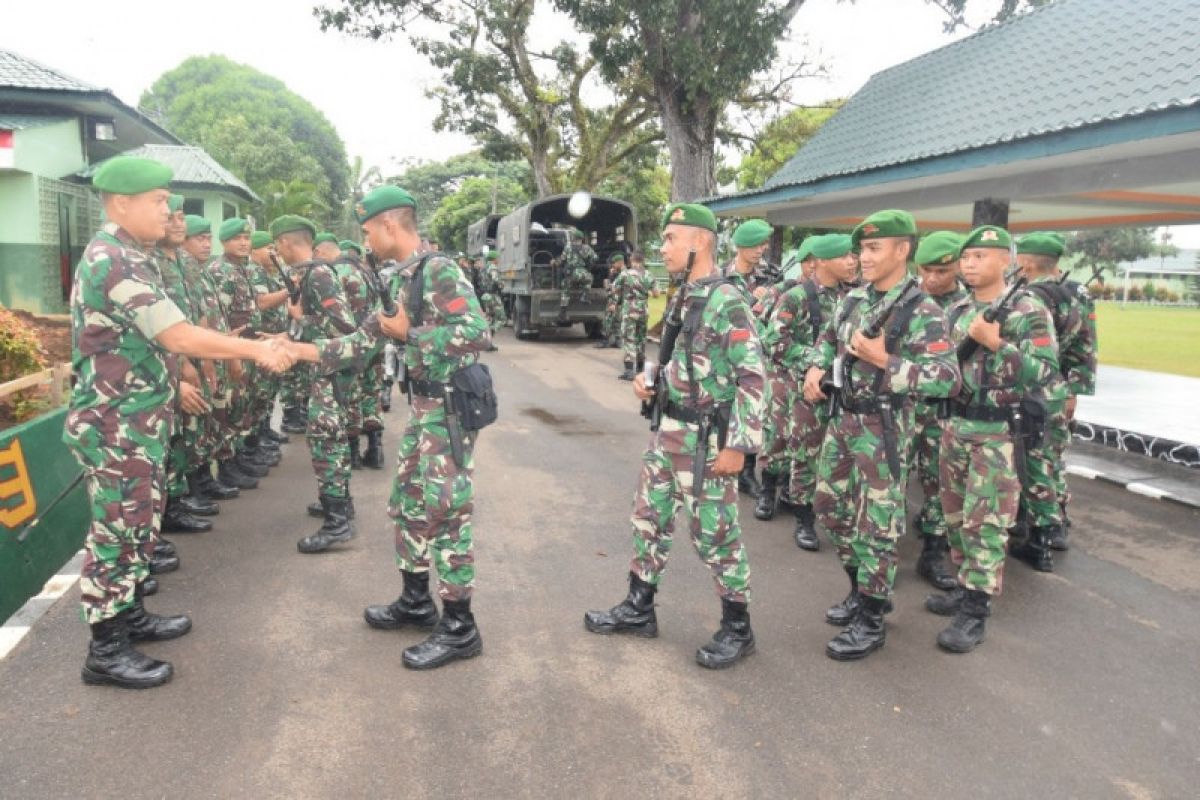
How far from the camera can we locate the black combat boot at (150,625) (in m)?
3.35

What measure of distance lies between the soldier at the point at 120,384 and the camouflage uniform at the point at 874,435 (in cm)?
242

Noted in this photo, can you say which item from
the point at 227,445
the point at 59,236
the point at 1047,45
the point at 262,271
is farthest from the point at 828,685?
the point at 59,236

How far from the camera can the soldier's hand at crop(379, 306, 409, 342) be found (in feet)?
10.6

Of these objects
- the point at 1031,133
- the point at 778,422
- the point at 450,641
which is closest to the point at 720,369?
the point at 450,641

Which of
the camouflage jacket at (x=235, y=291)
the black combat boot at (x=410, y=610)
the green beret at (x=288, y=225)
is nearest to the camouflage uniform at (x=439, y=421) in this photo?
the black combat boot at (x=410, y=610)

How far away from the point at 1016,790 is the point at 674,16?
1318 cm

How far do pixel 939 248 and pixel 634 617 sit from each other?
230 centimetres

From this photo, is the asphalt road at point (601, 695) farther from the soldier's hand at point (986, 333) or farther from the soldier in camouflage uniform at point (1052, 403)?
the soldier's hand at point (986, 333)

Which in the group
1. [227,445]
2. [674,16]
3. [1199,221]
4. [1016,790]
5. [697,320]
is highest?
[674,16]

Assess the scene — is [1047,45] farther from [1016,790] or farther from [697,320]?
[1016,790]

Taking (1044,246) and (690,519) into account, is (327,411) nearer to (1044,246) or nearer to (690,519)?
(690,519)

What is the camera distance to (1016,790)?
255 cm

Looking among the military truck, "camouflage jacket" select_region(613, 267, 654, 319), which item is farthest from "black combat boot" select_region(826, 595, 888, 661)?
the military truck

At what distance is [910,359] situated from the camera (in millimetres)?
3299
